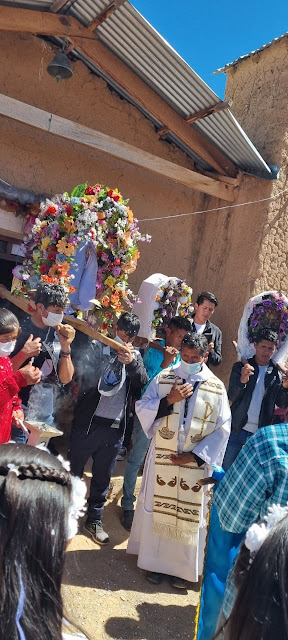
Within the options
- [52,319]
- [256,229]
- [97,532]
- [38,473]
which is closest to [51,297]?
[52,319]

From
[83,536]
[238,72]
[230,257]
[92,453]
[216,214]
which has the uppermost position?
[238,72]

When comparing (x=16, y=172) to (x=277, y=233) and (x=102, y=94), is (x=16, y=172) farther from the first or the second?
(x=277, y=233)

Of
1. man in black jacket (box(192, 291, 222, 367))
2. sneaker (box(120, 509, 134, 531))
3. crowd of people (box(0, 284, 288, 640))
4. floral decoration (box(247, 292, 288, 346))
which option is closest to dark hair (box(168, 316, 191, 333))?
crowd of people (box(0, 284, 288, 640))

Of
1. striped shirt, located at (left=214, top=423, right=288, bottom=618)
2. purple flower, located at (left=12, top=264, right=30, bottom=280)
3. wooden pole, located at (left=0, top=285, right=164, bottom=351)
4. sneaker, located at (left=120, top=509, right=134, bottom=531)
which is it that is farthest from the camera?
purple flower, located at (left=12, top=264, right=30, bottom=280)

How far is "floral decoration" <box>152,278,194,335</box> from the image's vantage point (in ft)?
20.5

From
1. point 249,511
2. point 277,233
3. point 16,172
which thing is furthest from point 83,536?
point 277,233

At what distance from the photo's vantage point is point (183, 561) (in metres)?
4.49

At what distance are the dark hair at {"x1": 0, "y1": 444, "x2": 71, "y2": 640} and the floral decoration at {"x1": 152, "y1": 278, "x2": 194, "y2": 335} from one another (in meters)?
4.70

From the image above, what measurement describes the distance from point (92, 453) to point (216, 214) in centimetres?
385

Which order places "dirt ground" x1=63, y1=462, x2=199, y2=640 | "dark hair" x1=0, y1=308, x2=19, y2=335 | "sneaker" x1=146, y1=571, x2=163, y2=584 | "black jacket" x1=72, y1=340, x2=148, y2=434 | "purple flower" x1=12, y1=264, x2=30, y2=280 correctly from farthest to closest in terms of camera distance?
"purple flower" x1=12, y1=264, x2=30, y2=280 → "black jacket" x1=72, y1=340, x2=148, y2=434 → "sneaker" x1=146, y1=571, x2=163, y2=584 → "dirt ground" x1=63, y1=462, x2=199, y2=640 → "dark hair" x1=0, y1=308, x2=19, y2=335

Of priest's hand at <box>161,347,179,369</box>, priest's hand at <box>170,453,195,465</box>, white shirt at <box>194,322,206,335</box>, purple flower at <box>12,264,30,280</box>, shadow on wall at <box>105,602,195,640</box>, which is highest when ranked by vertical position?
purple flower at <box>12,264,30,280</box>

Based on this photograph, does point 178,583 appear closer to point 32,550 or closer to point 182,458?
point 182,458

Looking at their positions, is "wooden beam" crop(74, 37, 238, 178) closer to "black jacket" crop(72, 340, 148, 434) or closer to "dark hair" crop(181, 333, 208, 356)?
"black jacket" crop(72, 340, 148, 434)

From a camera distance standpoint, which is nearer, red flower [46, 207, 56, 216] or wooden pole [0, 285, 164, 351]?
wooden pole [0, 285, 164, 351]
